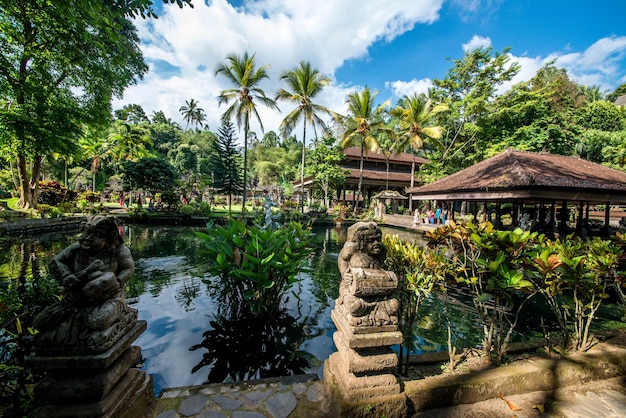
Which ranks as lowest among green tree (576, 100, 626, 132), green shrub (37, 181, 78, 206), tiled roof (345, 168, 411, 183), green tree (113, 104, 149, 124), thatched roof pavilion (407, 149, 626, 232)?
green shrub (37, 181, 78, 206)

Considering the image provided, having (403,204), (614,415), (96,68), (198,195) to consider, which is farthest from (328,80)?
(614,415)

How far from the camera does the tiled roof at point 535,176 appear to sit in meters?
7.86

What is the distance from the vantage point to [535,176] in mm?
8094

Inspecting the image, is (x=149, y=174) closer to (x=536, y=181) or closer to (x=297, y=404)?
(x=297, y=404)

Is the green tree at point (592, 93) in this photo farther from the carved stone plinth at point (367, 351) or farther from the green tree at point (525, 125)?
the carved stone plinth at point (367, 351)

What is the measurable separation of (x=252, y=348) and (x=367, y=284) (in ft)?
8.18

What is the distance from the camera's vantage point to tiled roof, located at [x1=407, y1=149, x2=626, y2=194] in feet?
25.8

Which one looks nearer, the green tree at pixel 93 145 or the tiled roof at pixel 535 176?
the tiled roof at pixel 535 176

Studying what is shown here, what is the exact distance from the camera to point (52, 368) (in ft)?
4.84

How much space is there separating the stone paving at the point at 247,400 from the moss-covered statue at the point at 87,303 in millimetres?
764

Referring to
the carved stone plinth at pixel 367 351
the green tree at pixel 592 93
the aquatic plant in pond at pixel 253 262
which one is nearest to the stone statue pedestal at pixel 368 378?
the carved stone plinth at pixel 367 351

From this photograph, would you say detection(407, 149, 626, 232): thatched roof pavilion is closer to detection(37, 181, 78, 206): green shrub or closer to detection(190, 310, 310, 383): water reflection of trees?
detection(190, 310, 310, 383): water reflection of trees

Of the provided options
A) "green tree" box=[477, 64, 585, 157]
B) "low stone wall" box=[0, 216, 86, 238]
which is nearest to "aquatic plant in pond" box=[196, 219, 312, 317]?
"low stone wall" box=[0, 216, 86, 238]

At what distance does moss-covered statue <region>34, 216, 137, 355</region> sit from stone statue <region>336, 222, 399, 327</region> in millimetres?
1552
